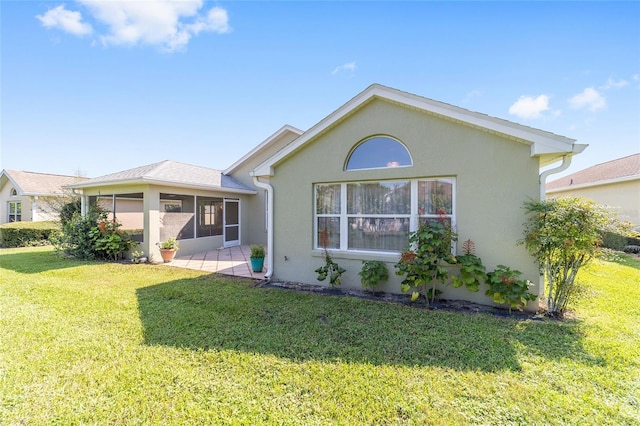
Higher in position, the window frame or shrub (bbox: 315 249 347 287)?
the window frame

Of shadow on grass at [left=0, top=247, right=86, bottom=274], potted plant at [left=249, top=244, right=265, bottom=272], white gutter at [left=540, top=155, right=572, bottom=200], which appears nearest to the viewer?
Answer: white gutter at [left=540, top=155, right=572, bottom=200]

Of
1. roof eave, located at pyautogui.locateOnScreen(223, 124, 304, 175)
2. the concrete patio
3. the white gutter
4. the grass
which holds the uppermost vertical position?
roof eave, located at pyautogui.locateOnScreen(223, 124, 304, 175)

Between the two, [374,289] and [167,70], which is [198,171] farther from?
[374,289]

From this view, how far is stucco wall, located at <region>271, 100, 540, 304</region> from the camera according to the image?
5.82m

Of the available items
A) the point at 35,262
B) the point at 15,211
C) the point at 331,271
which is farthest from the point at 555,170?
the point at 15,211

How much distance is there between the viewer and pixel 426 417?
2.81 metres

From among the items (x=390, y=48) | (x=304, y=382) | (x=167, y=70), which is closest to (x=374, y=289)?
(x=304, y=382)

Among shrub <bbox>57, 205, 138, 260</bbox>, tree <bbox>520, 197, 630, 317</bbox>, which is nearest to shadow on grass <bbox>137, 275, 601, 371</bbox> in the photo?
tree <bbox>520, 197, 630, 317</bbox>

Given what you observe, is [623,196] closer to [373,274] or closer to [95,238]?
[373,274]

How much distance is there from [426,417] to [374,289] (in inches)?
159

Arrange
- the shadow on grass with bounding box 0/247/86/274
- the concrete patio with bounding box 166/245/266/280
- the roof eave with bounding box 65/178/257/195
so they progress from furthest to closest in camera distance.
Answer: the roof eave with bounding box 65/178/257/195, the shadow on grass with bounding box 0/247/86/274, the concrete patio with bounding box 166/245/266/280

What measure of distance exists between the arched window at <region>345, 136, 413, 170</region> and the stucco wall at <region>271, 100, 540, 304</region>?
17 centimetres

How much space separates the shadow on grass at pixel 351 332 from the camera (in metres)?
4.03

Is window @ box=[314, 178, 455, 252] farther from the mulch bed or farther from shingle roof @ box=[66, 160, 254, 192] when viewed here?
shingle roof @ box=[66, 160, 254, 192]
